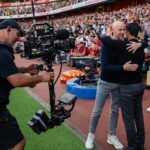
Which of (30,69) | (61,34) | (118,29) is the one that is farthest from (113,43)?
(30,69)

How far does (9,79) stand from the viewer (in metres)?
3.66

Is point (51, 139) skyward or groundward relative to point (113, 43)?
groundward

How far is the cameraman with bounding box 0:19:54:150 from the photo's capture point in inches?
144

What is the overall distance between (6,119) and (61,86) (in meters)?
7.59

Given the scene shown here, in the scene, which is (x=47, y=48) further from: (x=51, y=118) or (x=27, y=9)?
(x=27, y=9)

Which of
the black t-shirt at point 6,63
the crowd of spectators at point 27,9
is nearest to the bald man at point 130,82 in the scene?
the black t-shirt at point 6,63

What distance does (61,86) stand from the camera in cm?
1149

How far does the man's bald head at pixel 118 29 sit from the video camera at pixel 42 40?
858mm

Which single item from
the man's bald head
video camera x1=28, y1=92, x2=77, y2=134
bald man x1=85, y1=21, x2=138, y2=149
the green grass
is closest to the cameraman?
video camera x1=28, y1=92, x2=77, y2=134

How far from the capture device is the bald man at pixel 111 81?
15.6 feet

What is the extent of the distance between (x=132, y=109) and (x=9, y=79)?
184 centimetres

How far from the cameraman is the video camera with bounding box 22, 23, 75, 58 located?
0.23 meters

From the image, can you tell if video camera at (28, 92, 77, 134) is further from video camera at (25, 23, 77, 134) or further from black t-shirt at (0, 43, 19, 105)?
black t-shirt at (0, 43, 19, 105)

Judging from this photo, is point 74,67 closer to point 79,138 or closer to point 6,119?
point 79,138
